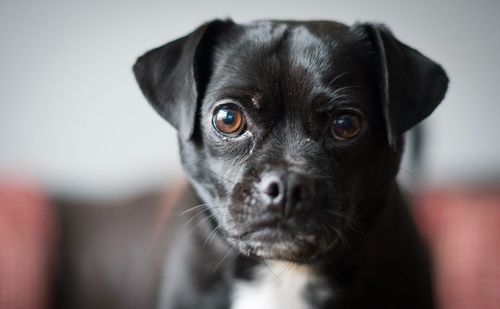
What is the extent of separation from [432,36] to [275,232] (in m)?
→ 2.71

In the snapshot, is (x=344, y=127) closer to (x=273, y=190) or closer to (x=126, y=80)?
(x=273, y=190)

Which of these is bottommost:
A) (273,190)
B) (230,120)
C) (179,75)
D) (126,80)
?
(126,80)

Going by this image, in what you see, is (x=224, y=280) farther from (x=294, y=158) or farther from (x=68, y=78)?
(x=68, y=78)

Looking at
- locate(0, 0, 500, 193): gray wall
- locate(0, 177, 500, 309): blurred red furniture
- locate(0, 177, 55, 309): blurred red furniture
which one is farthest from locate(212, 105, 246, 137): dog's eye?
locate(0, 0, 500, 193): gray wall

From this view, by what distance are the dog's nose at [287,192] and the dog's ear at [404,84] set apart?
12.9 inches

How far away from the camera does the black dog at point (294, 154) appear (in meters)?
1.62

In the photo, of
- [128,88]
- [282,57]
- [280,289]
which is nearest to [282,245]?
[280,289]

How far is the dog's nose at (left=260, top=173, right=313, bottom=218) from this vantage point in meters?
1.53

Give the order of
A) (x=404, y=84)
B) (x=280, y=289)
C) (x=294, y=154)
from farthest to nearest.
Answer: (x=280, y=289)
(x=404, y=84)
(x=294, y=154)

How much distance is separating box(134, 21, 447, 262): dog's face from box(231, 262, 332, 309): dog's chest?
0.20 meters

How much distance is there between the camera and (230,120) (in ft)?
5.74

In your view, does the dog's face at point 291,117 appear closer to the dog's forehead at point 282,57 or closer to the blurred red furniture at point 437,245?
the dog's forehead at point 282,57

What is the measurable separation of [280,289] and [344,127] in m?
0.55

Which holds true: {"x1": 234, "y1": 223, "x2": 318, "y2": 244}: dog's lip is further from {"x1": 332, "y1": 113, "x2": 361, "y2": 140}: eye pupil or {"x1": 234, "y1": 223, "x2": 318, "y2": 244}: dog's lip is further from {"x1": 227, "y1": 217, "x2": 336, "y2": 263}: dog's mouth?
{"x1": 332, "y1": 113, "x2": 361, "y2": 140}: eye pupil
